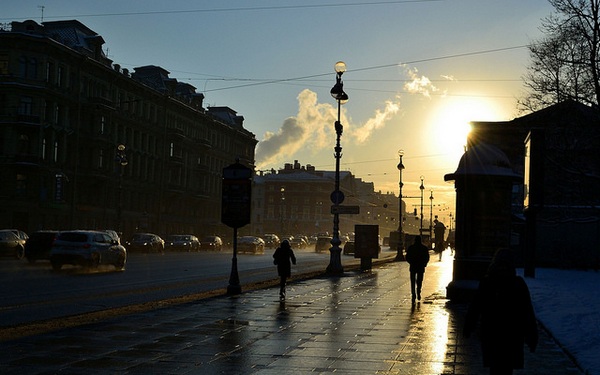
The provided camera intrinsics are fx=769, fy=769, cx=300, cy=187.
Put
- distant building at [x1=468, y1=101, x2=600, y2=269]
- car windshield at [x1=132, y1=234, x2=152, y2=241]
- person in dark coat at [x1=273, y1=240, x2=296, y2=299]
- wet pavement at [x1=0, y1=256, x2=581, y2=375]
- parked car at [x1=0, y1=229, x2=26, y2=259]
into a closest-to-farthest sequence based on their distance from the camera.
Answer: wet pavement at [x1=0, y1=256, x2=581, y2=375] → distant building at [x1=468, y1=101, x2=600, y2=269] → person in dark coat at [x1=273, y1=240, x2=296, y2=299] → parked car at [x1=0, y1=229, x2=26, y2=259] → car windshield at [x1=132, y1=234, x2=152, y2=241]

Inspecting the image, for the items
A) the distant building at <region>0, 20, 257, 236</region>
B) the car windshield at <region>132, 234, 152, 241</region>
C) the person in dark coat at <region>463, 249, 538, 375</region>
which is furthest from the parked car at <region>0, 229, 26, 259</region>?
the person in dark coat at <region>463, 249, 538, 375</region>

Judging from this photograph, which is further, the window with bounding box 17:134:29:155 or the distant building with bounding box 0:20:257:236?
the window with bounding box 17:134:29:155

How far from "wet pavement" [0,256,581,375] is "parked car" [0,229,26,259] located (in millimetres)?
29600

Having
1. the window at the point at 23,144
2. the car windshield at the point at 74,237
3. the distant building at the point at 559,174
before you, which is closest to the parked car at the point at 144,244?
the window at the point at 23,144

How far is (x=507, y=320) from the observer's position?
7.38 m

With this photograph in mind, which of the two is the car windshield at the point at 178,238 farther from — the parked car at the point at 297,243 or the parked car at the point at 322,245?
the parked car at the point at 297,243

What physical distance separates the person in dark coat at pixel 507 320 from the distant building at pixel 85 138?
5446 centimetres

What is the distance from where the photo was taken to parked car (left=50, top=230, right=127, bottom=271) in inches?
1297

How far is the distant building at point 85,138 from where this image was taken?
62219mm

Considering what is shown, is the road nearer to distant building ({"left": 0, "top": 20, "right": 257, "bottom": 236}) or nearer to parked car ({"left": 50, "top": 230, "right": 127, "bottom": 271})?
parked car ({"left": 50, "top": 230, "right": 127, "bottom": 271})

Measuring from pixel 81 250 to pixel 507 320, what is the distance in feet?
91.7

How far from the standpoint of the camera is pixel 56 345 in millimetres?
11086

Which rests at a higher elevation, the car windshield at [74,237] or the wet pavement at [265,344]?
the car windshield at [74,237]

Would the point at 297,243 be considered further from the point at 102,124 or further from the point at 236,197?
the point at 236,197
